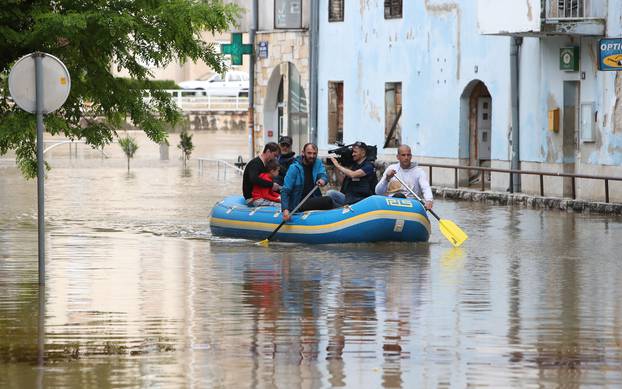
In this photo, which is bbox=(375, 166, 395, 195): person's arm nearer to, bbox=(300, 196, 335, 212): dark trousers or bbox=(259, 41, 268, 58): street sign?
bbox=(300, 196, 335, 212): dark trousers

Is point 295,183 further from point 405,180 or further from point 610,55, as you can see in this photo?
point 610,55

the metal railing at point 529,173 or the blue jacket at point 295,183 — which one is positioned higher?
the blue jacket at point 295,183

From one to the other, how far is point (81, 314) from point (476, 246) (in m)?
9.89

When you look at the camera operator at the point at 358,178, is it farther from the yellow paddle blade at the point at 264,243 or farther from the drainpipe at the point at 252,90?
the drainpipe at the point at 252,90

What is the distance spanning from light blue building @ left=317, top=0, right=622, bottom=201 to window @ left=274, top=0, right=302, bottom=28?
1.26m

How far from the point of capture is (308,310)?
1520cm

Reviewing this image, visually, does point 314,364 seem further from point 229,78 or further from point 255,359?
point 229,78

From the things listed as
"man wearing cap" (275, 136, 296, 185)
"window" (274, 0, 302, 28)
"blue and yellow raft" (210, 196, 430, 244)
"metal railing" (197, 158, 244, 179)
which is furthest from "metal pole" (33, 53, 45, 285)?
"window" (274, 0, 302, 28)

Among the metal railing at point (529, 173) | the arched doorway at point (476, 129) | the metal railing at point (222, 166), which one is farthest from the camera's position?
the metal railing at point (222, 166)

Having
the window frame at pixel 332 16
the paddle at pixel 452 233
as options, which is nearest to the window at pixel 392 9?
the window frame at pixel 332 16

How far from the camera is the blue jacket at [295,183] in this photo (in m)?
23.6

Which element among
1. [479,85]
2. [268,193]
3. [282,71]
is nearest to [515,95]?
[479,85]

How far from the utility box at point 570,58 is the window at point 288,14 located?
14.0 metres

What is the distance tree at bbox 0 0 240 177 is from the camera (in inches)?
703
